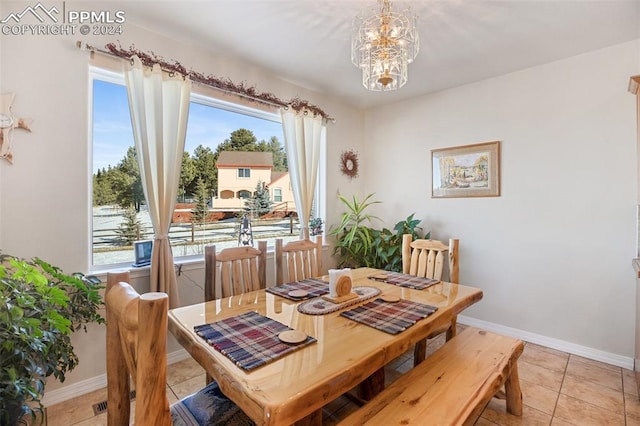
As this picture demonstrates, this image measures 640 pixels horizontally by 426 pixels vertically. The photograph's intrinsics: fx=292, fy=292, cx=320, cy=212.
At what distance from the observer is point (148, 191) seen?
7.15 feet

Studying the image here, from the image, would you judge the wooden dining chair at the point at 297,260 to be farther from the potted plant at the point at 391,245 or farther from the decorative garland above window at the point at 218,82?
the decorative garland above window at the point at 218,82

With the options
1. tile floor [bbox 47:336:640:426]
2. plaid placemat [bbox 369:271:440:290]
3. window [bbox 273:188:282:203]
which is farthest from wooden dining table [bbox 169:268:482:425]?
window [bbox 273:188:282:203]

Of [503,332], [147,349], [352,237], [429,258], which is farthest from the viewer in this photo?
[352,237]

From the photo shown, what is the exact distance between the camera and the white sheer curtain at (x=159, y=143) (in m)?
2.14

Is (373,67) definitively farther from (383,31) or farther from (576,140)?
(576,140)

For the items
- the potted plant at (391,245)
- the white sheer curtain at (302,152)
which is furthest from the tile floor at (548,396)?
the white sheer curtain at (302,152)

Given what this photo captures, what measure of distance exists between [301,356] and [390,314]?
0.57 metres

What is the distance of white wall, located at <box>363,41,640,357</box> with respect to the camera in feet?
7.82

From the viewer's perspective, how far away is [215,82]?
8.38ft

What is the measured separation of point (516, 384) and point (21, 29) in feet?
12.2

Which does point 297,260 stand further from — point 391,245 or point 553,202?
point 553,202

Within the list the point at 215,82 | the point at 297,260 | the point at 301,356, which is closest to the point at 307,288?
the point at 297,260

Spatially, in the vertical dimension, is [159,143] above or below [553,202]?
above

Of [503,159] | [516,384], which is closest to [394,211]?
[503,159]
